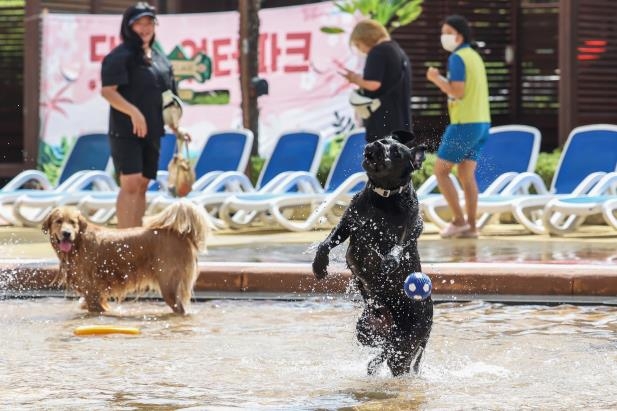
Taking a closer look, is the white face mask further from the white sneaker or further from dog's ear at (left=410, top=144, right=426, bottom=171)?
dog's ear at (left=410, top=144, right=426, bottom=171)

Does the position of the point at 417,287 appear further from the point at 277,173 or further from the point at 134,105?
the point at 277,173

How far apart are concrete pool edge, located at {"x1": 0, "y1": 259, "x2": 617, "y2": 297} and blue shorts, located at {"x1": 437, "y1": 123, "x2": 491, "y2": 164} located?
2482 millimetres

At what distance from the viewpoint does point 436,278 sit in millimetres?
10211

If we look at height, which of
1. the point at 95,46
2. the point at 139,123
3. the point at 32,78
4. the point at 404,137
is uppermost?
the point at 95,46

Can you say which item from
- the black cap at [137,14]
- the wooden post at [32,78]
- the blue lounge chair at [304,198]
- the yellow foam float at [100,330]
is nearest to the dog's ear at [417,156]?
the yellow foam float at [100,330]

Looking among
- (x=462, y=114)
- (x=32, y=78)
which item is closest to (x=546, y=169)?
(x=462, y=114)

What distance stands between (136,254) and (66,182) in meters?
7.21

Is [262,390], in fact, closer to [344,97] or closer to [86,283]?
[86,283]

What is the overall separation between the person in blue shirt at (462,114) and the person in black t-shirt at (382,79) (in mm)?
629

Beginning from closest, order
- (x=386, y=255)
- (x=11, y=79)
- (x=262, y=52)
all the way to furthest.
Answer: (x=386, y=255) → (x=262, y=52) → (x=11, y=79)

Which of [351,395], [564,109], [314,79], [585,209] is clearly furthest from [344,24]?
[351,395]

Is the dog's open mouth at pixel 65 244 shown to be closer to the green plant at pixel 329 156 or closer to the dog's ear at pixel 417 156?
the dog's ear at pixel 417 156

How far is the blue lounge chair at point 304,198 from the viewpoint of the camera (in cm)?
1455

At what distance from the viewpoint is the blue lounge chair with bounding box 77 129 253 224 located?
1557 centimetres
